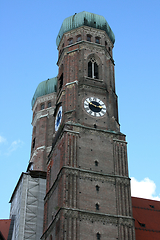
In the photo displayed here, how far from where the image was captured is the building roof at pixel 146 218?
4538 cm

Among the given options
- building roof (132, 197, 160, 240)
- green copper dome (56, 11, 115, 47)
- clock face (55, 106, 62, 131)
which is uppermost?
green copper dome (56, 11, 115, 47)

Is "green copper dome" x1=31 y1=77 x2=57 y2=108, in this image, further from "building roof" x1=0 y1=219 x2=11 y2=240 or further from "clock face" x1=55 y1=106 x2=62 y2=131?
"building roof" x1=0 y1=219 x2=11 y2=240

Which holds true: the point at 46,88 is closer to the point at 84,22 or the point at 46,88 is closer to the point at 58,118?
the point at 84,22

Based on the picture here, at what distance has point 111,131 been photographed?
147 ft

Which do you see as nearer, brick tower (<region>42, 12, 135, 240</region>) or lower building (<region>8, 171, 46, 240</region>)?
brick tower (<region>42, 12, 135, 240</region>)

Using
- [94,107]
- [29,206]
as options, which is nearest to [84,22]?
[94,107]

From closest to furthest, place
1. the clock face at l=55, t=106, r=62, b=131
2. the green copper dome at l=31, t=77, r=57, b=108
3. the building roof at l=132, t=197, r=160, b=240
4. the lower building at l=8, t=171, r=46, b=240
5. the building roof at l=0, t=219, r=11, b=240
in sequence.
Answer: the building roof at l=132, t=197, r=160, b=240 → the clock face at l=55, t=106, r=62, b=131 → the lower building at l=8, t=171, r=46, b=240 → the building roof at l=0, t=219, r=11, b=240 → the green copper dome at l=31, t=77, r=57, b=108

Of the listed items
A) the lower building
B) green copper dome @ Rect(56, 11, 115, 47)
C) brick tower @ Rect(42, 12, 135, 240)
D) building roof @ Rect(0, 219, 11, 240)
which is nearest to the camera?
brick tower @ Rect(42, 12, 135, 240)

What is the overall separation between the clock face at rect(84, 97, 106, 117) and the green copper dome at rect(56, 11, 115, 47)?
10395mm

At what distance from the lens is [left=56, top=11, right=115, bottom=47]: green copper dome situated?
52562 mm

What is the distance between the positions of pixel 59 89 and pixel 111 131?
854 centimetres

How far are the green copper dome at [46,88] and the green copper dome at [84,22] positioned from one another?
12771mm

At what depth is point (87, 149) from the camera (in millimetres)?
42656

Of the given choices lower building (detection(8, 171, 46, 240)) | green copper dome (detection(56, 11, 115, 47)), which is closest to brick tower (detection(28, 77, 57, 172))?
lower building (detection(8, 171, 46, 240))
